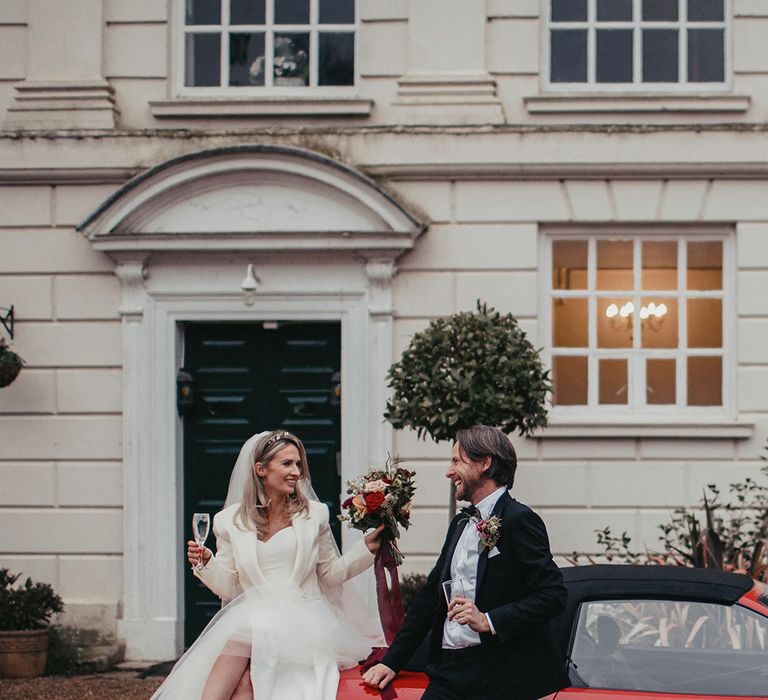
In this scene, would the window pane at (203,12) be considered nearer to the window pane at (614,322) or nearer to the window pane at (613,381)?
the window pane at (614,322)

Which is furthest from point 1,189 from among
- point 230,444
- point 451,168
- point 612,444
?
point 612,444

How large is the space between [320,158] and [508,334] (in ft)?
7.61

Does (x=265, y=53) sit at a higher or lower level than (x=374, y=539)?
higher

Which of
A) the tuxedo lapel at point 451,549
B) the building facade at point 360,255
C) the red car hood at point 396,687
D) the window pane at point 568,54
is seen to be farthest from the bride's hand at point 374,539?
the window pane at point 568,54

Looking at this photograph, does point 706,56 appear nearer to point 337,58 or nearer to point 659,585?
point 337,58

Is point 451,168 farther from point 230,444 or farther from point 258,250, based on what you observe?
point 230,444

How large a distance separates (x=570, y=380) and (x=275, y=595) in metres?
5.02

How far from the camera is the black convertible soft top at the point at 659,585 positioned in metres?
5.34

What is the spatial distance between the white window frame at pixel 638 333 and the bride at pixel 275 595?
446 cm

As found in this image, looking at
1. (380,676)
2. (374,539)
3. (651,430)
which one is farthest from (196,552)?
(651,430)

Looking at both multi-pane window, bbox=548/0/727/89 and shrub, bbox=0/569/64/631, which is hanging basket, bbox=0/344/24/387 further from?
multi-pane window, bbox=548/0/727/89

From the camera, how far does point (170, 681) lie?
5.84 metres

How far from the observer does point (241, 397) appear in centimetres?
1059

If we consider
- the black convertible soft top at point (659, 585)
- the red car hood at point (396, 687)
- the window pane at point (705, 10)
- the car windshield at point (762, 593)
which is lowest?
the red car hood at point (396, 687)
